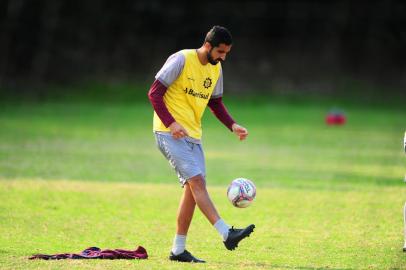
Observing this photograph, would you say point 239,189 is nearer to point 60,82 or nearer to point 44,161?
point 44,161

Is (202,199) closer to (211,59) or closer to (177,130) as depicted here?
(177,130)

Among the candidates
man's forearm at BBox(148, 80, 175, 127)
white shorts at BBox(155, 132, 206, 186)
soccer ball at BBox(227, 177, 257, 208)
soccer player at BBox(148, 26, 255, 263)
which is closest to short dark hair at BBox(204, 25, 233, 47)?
soccer player at BBox(148, 26, 255, 263)

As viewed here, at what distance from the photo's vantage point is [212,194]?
587 inches

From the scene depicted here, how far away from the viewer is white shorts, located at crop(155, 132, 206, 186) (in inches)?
344

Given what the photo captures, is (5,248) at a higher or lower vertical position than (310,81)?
lower

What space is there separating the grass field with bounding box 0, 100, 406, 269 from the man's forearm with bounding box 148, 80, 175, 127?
4.84 ft

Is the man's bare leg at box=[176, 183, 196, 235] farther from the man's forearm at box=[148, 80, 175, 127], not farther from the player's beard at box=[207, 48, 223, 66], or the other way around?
the player's beard at box=[207, 48, 223, 66]

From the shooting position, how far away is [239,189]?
29.7 ft

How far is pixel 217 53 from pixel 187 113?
71 cm

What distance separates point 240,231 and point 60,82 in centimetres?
3561

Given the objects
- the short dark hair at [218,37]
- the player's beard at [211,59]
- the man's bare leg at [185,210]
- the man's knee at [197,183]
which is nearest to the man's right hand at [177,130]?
the man's knee at [197,183]

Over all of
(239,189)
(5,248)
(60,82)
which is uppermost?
(60,82)

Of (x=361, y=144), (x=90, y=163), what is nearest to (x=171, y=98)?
(x=90, y=163)


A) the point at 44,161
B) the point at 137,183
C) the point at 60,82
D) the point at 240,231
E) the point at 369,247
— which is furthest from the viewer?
the point at 60,82
